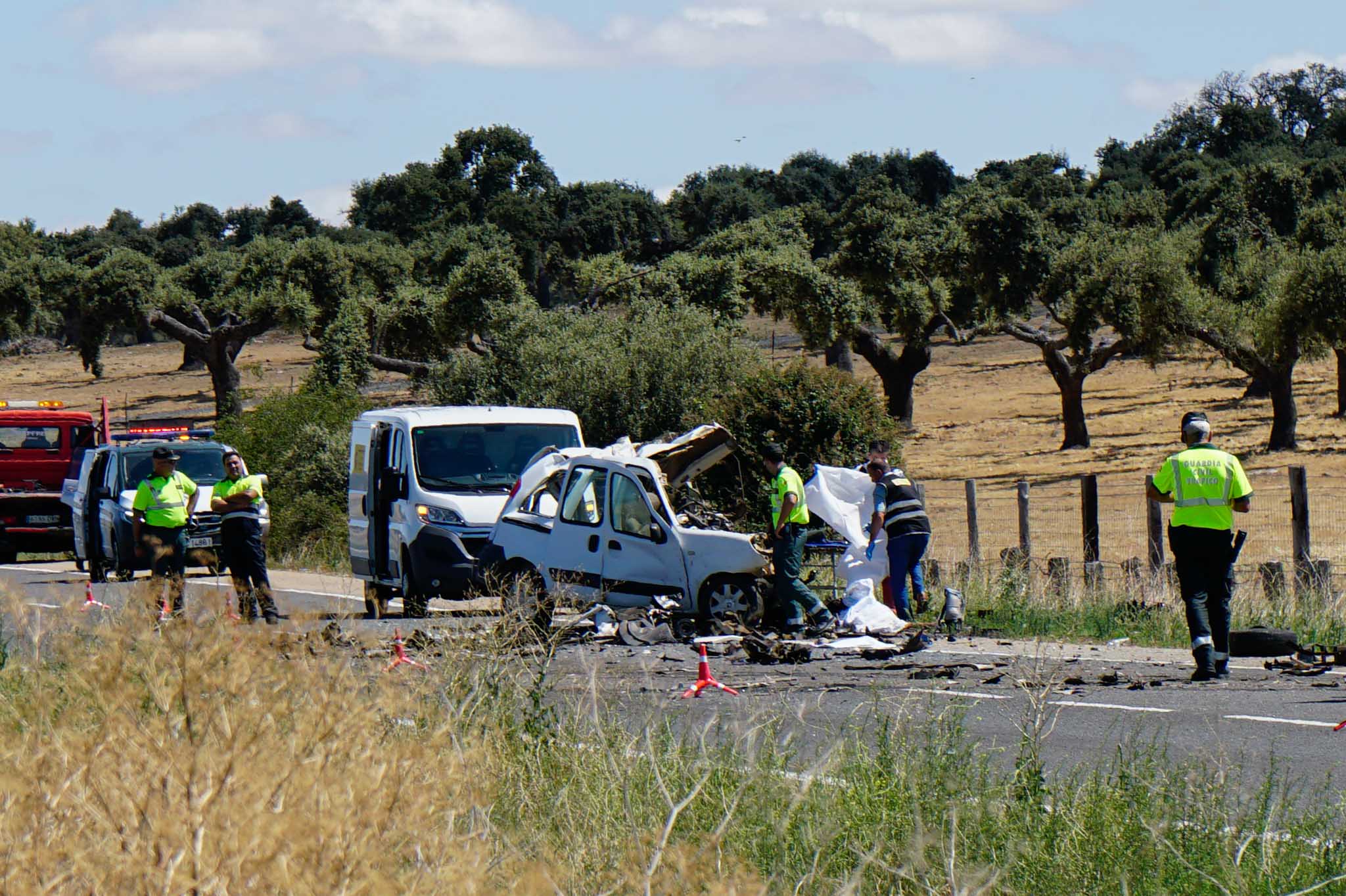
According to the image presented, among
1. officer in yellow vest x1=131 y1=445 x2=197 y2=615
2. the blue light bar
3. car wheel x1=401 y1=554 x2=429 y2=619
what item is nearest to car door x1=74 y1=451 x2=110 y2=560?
the blue light bar

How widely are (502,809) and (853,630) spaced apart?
7.46 meters

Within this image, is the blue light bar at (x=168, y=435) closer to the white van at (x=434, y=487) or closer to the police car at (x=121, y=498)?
the police car at (x=121, y=498)

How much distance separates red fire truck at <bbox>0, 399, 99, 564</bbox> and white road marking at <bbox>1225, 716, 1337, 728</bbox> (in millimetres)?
22759

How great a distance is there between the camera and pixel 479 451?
16844 mm

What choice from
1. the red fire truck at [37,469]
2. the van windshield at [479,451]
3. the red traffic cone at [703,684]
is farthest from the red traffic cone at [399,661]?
the red fire truck at [37,469]

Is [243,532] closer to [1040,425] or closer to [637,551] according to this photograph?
[637,551]

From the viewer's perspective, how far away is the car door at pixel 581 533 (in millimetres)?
14055

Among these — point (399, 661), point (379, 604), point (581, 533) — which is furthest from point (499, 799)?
point (379, 604)

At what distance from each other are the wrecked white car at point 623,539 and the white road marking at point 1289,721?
200 inches

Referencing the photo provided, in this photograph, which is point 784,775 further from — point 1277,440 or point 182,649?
point 1277,440

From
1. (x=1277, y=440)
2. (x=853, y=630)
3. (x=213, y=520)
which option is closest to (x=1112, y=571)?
(x=853, y=630)

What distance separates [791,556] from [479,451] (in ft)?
16.2

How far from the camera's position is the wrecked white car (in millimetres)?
13484

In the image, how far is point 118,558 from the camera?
21.8 meters
